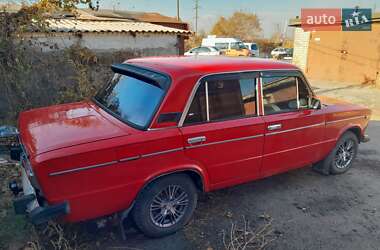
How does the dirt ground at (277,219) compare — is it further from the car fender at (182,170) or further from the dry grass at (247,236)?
the car fender at (182,170)

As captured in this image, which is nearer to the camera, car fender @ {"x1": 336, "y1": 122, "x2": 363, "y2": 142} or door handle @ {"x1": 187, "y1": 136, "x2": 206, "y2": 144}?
door handle @ {"x1": 187, "y1": 136, "x2": 206, "y2": 144}

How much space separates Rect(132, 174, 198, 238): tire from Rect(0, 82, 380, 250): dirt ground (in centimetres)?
12

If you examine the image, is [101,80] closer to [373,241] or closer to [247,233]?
[247,233]

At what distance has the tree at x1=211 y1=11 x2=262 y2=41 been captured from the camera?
141ft

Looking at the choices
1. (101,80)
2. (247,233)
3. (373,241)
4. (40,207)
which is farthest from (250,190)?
(101,80)

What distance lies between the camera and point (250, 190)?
13.5ft

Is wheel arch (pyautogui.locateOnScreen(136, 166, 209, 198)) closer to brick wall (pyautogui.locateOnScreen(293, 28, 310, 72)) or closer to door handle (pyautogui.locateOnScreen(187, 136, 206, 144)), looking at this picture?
door handle (pyautogui.locateOnScreen(187, 136, 206, 144))

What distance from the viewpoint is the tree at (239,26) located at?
4302 centimetres

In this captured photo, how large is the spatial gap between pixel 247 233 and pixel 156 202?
1.01 metres

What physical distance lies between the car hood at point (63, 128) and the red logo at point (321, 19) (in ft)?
47.6

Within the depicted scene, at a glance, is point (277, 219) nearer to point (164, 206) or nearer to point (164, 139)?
point (164, 206)

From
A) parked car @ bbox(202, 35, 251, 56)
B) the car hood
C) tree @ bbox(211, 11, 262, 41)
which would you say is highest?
tree @ bbox(211, 11, 262, 41)

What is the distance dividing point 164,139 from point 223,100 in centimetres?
81

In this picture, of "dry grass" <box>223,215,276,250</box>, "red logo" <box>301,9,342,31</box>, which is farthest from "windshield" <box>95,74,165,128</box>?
"red logo" <box>301,9,342,31</box>
